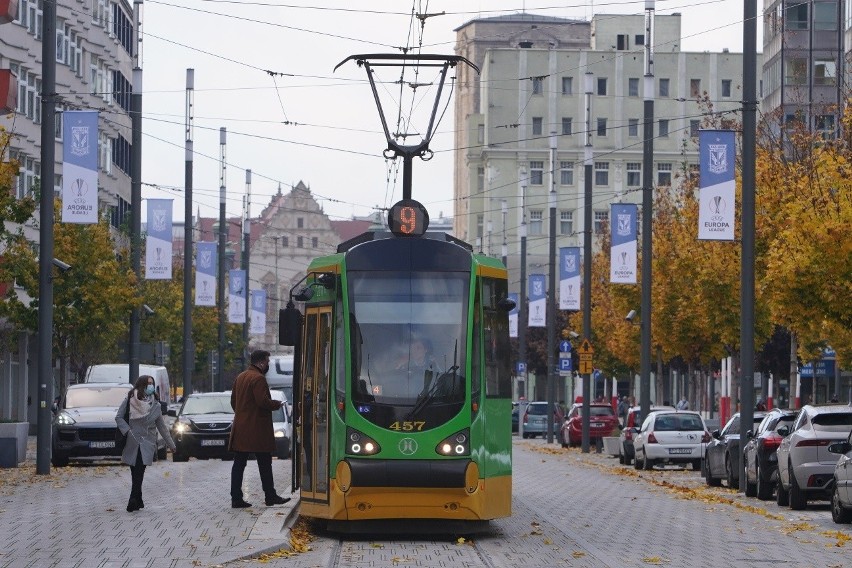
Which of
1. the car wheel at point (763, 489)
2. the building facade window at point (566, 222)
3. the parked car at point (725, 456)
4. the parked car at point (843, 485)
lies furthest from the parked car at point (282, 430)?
the building facade window at point (566, 222)

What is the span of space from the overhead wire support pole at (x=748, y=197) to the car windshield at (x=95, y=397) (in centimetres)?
1449

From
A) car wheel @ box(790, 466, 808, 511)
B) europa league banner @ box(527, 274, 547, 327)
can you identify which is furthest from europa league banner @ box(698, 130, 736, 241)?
europa league banner @ box(527, 274, 547, 327)

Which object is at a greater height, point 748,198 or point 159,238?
point 159,238

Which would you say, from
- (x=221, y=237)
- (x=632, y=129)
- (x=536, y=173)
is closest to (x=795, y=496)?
(x=221, y=237)

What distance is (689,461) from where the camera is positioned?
4462 cm

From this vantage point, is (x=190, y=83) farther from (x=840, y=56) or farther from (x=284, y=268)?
(x=284, y=268)

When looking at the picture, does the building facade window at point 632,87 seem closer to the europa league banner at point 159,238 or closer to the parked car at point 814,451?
the europa league banner at point 159,238

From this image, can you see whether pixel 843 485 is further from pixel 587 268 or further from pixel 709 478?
pixel 587 268

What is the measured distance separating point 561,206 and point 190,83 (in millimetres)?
67171

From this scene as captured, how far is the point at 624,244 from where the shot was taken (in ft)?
150

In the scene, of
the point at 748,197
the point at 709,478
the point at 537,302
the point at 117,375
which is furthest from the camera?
the point at 537,302

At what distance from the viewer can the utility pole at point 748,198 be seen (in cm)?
3167

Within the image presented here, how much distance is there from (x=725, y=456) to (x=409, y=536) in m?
16.0

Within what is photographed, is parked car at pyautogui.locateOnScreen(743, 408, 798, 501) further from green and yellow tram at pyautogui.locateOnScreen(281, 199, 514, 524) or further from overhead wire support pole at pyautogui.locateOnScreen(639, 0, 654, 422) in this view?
overhead wire support pole at pyautogui.locateOnScreen(639, 0, 654, 422)
